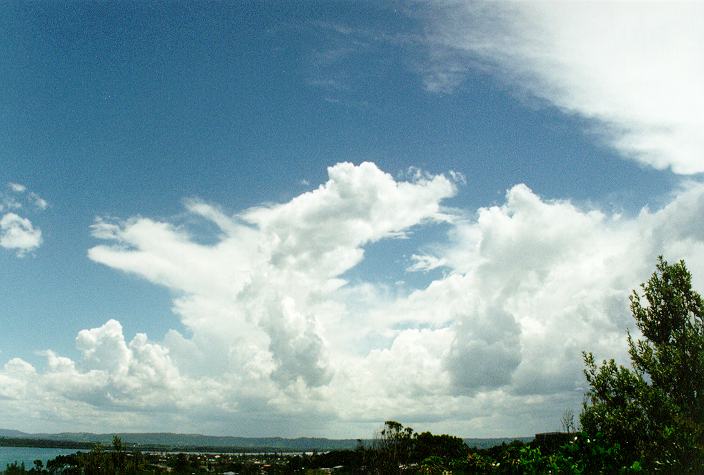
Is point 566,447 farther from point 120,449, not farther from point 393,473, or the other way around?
point 120,449

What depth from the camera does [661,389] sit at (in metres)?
18.5

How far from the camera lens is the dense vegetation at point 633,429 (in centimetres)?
1678

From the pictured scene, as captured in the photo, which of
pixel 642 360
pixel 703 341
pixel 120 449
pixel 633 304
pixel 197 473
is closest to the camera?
pixel 197 473

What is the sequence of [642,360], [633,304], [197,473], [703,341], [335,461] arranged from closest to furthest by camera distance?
[197,473] → [703,341] → [642,360] → [633,304] → [335,461]

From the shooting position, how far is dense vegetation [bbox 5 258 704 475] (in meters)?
16.8

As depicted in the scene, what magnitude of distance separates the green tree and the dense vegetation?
3 centimetres

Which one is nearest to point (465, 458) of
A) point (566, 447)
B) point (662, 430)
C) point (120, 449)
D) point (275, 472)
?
point (566, 447)

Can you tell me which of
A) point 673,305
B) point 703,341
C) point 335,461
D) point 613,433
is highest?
point 673,305

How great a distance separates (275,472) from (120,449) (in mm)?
5343

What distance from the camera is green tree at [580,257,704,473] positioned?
1711 centimetres

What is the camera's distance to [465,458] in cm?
2225

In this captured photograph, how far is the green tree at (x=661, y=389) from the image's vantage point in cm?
1711

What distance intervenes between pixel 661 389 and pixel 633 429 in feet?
6.01

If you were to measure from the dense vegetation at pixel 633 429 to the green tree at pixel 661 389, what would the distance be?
0.03 meters
